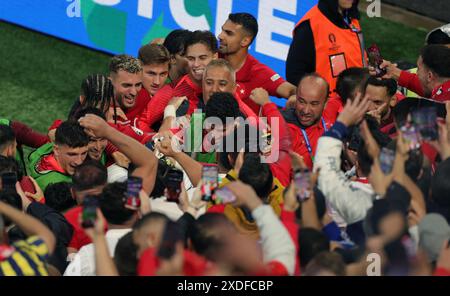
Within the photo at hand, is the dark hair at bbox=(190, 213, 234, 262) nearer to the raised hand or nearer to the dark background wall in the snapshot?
the raised hand

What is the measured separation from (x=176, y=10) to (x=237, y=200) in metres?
6.35

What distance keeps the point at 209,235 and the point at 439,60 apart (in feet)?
12.7

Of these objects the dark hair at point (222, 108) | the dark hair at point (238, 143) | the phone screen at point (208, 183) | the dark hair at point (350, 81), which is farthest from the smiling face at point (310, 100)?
the phone screen at point (208, 183)

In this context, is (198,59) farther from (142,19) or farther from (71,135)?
(142,19)

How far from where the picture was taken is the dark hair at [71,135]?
7949 millimetres

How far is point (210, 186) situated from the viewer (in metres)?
6.28

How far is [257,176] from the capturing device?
21.6 ft

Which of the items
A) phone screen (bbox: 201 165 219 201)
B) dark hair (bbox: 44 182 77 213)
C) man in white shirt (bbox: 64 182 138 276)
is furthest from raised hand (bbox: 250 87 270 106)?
man in white shirt (bbox: 64 182 138 276)

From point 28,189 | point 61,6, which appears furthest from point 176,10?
point 28,189

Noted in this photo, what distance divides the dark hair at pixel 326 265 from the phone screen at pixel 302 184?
0.55 metres

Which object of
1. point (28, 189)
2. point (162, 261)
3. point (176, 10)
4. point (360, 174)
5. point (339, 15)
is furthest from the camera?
point (176, 10)

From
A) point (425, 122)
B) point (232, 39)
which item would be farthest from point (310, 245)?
point (232, 39)
